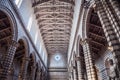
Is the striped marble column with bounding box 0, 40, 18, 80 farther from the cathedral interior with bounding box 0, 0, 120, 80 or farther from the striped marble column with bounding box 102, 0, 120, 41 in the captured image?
the striped marble column with bounding box 102, 0, 120, 41

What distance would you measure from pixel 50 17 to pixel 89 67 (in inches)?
556

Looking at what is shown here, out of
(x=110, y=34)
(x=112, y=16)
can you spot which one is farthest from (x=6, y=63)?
(x=112, y=16)

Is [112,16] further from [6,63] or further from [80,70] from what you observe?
[80,70]

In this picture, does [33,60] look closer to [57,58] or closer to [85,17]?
[85,17]

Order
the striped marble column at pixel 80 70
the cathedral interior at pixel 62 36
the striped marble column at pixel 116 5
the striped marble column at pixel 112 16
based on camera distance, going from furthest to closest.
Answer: the striped marble column at pixel 80 70 < the cathedral interior at pixel 62 36 < the striped marble column at pixel 116 5 < the striped marble column at pixel 112 16

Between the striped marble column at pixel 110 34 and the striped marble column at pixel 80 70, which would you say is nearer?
the striped marble column at pixel 110 34

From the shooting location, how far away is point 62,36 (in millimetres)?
28250

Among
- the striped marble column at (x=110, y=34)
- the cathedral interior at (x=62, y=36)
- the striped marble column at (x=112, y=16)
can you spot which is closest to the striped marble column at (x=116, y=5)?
the cathedral interior at (x=62, y=36)

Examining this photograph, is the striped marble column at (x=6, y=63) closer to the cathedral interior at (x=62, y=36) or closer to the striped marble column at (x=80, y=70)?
the cathedral interior at (x=62, y=36)

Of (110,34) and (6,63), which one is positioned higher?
(110,34)

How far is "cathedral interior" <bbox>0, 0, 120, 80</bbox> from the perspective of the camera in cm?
765

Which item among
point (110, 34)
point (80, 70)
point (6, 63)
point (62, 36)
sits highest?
point (62, 36)

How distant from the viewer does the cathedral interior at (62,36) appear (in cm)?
765

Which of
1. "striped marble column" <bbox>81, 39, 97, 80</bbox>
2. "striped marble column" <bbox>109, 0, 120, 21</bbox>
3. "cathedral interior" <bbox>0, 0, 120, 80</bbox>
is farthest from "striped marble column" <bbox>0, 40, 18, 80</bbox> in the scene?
"striped marble column" <bbox>109, 0, 120, 21</bbox>
